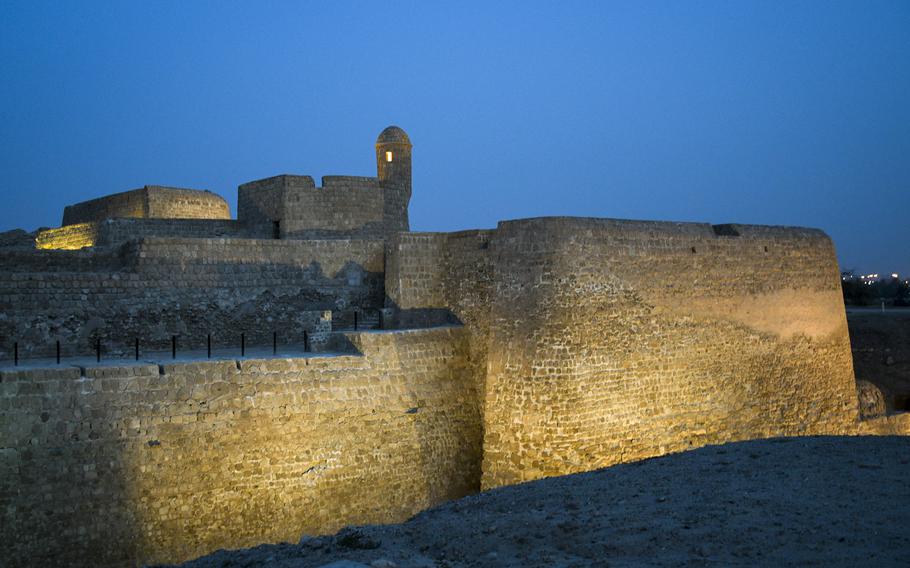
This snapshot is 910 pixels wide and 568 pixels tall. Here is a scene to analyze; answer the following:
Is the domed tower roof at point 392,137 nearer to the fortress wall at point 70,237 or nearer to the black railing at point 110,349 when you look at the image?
the fortress wall at point 70,237

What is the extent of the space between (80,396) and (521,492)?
633 centimetres

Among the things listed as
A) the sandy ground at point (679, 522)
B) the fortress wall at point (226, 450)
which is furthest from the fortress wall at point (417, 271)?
the sandy ground at point (679, 522)

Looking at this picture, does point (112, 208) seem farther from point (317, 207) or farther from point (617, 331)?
point (617, 331)

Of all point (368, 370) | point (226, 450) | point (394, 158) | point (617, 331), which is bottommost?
point (226, 450)

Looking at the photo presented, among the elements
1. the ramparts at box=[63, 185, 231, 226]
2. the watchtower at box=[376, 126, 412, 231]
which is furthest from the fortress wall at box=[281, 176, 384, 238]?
the ramparts at box=[63, 185, 231, 226]

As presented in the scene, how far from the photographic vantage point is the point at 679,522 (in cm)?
786

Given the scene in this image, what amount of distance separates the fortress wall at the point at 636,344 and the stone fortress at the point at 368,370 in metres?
0.05

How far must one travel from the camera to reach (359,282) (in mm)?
17000

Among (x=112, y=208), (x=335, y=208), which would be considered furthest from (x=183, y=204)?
(x=335, y=208)

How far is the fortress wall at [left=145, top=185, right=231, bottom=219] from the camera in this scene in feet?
72.3

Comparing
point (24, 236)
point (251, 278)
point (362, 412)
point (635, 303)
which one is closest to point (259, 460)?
point (362, 412)

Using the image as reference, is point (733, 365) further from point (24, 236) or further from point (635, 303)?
point (24, 236)

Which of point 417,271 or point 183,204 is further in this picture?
point 183,204

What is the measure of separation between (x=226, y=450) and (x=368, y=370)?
112 inches
